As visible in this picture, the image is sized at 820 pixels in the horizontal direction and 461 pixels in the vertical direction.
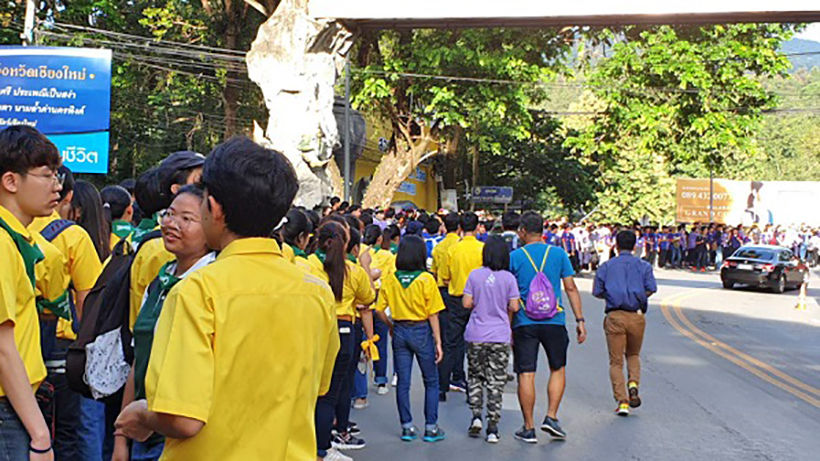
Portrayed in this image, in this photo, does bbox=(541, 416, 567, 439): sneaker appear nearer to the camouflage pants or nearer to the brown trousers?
the camouflage pants

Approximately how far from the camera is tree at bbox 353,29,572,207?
2642 centimetres

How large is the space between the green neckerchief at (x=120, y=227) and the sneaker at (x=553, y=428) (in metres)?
4.16

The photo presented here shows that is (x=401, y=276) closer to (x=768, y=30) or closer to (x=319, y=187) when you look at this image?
(x=319, y=187)

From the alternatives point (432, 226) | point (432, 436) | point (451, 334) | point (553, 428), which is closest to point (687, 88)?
point (432, 226)

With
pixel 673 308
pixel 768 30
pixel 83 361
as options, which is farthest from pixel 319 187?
pixel 83 361

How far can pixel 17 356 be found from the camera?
338 cm

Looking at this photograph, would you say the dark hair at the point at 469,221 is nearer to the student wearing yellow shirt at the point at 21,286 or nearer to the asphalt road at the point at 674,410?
the asphalt road at the point at 674,410

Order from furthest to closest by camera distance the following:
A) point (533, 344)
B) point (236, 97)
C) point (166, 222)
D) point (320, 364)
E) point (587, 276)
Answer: point (587, 276)
point (236, 97)
point (533, 344)
point (166, 222)
point (320, 364)

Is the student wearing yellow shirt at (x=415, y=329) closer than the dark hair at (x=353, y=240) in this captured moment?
No

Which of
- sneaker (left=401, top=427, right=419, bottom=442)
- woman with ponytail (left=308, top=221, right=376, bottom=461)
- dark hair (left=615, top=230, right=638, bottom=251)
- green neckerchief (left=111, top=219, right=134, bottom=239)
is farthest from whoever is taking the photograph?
dark hair (left=615, top=230, right=638, bottom=251)

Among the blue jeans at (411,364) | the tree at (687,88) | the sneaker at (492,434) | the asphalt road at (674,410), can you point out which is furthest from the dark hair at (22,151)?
the tree at (687,88)

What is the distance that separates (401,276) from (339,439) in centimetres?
154

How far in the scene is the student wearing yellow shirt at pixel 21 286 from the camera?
338cm

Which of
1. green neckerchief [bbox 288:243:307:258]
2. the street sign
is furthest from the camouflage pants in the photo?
the street sign
